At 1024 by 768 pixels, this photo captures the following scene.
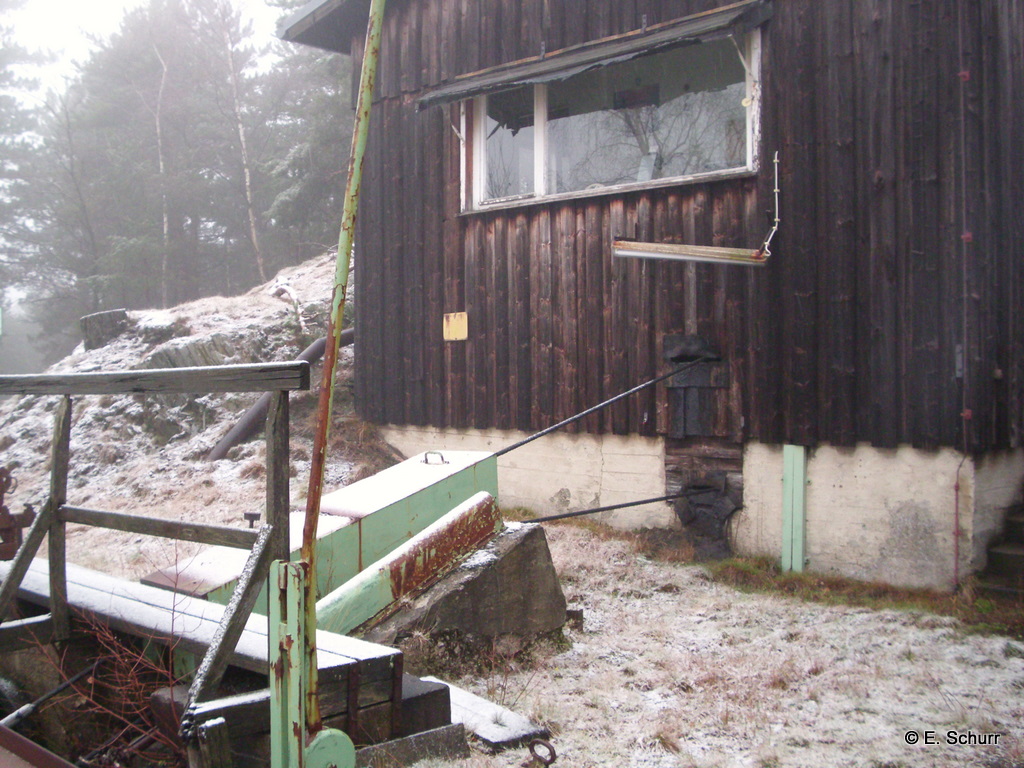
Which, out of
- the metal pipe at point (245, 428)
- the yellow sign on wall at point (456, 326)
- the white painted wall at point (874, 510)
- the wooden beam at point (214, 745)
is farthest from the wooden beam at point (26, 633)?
the metal pipe at point (245, 428)

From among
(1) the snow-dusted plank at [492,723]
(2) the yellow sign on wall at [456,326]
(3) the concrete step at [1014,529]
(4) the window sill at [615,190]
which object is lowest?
(1) the snow-dusted plank at [492,723]

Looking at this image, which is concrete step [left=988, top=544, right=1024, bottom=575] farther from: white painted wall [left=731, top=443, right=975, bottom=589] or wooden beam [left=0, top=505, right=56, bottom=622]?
wooden beam [left=0, top=505, right=56, bottom=622]

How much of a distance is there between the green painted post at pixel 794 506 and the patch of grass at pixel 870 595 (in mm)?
130

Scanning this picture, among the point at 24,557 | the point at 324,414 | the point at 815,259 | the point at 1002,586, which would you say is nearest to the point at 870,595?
the point at 1002,586

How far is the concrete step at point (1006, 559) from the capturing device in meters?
5.34

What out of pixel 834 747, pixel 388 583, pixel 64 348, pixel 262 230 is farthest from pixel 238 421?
pixel 64 348

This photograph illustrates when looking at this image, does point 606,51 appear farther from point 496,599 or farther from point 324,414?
point 324,414

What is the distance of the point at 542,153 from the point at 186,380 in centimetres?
Result: 566

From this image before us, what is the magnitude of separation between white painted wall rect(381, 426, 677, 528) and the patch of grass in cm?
88

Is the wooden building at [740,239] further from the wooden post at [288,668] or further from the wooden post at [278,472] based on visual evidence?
the wooden post at [288,668]

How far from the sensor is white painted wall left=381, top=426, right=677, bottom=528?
7.07m

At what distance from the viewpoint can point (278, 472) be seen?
2412 millimetres

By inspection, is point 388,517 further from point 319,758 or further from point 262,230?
point 262,230

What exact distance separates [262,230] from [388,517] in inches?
1033
